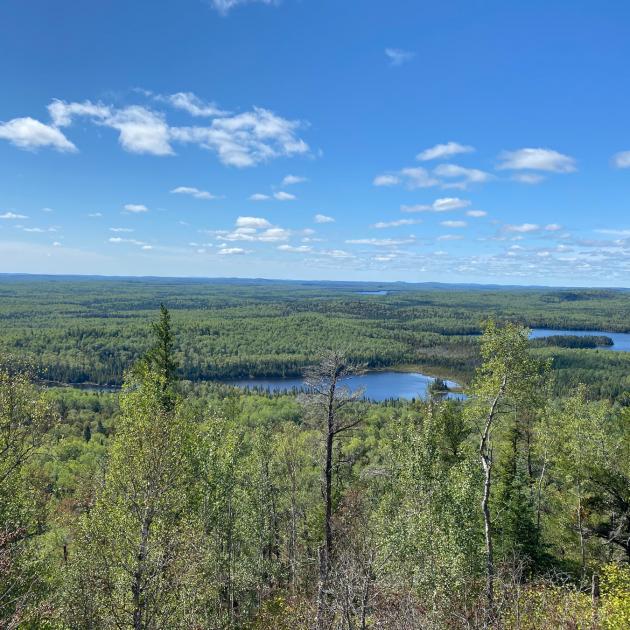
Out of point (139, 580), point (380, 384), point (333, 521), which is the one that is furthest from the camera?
point (380, 384)

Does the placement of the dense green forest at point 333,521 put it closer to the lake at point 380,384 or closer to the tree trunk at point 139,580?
the tree trunk at point 139,580

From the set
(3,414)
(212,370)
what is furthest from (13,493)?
(212,370)

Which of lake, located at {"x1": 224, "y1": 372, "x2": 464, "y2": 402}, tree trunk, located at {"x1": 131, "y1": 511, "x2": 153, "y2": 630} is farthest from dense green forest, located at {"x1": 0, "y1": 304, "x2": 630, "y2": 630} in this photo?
lake, located at {"x1": 224, "y1": 372, "x2": 464, "y2": 402}

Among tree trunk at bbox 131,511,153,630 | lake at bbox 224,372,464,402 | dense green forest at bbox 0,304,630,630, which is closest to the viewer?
tree trunk at bbox 131,511,153,630

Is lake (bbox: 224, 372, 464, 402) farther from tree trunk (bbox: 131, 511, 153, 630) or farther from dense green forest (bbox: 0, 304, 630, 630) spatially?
tree trunk (bbox: 131, 511, 153, 630)

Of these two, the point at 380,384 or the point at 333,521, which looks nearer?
the point at 333,521

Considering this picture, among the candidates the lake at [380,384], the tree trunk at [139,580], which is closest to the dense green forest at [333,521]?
the tree trunk at [139,580]

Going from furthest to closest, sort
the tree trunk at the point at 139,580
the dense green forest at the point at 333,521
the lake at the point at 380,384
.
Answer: the lake at the point at 380,384, the dense green forest at the point at 333,521, the tree trunk at the point at 139,580

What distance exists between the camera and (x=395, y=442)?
31203 mm

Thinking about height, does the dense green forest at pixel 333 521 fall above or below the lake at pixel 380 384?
above

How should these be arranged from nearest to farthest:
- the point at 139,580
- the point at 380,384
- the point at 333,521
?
the point at 139,580 < the point at 333,521 < the point at 380,384

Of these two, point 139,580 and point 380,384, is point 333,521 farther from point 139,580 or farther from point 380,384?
point 380,384

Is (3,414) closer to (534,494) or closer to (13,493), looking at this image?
(13,493)

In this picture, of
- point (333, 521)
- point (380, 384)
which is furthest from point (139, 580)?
point (380, 384)
